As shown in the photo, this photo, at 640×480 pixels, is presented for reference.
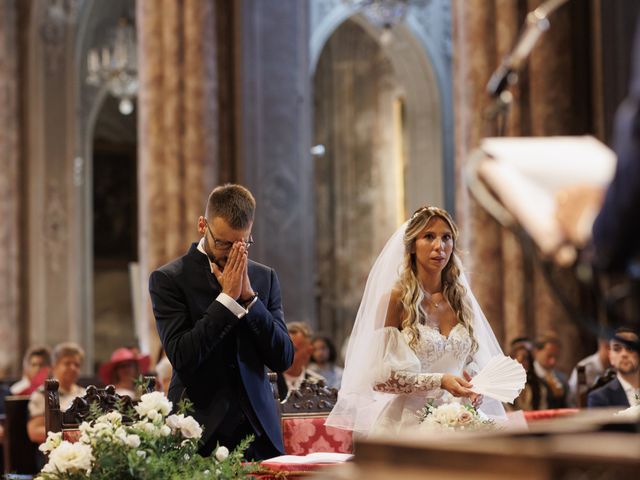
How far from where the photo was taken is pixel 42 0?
67.4ft

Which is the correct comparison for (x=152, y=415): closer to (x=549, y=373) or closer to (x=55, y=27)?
(x=549, y=373)

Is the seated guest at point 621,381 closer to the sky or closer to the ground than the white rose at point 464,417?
closer to the ground

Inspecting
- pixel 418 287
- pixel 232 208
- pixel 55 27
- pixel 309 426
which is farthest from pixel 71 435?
pixel 55 27

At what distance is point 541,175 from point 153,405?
7.72 feet

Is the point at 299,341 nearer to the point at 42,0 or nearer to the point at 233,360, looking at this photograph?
the point at 233,360

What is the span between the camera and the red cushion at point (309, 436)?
5945 mm

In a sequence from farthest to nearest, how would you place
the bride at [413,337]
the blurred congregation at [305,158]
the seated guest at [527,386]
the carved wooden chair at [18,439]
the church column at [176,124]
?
the church column at [176,124]
the carved wooden chair at [18,439]
the blurred congregation at [305,158]
the seated guest at [527,386]
the bride at [413,337]

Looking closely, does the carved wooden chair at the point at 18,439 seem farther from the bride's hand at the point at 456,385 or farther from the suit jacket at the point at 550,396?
the bride's hand at the point at 456,385

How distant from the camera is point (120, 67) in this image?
22328 millimetres

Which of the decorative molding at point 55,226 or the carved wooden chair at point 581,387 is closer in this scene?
the carved wooden chair at point 581,387

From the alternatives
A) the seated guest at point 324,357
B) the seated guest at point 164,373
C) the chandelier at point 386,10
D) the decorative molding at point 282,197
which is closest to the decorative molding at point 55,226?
the chandelier at point 386,10

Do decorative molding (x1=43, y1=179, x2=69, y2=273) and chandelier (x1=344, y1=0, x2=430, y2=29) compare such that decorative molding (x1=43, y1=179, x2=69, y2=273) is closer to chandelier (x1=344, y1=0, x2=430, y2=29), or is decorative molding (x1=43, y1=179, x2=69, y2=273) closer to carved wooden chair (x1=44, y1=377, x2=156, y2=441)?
chandelier (x1=344, y1=0, x2=430, y2=29)

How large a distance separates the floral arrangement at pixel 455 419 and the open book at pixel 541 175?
8.50ft

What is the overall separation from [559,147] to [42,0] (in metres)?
19.2
